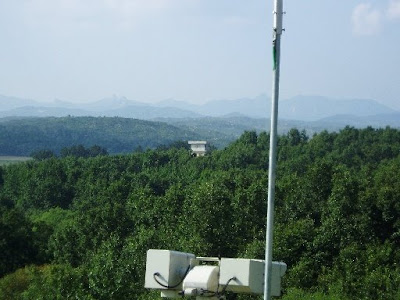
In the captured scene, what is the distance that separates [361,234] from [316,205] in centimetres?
415

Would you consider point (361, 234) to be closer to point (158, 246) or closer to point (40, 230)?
point (158, 246)

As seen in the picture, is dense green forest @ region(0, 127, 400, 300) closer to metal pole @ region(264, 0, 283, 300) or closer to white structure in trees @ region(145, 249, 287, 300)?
white structure in trees @ region(145, 249, 287, 300)

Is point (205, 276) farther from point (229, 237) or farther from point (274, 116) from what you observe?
point (229, 237)

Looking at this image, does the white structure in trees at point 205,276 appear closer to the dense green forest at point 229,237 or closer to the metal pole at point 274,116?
the metal pole at point 274,116

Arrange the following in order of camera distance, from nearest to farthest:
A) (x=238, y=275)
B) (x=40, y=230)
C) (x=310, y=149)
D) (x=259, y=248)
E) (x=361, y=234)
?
(x=238, y=275), (x=259, y=248), (x=361, y=234), (x=40, y=230), (x=310, y=149)

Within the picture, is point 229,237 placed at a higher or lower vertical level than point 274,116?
lower

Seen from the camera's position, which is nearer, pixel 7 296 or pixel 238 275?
pixel 238 275

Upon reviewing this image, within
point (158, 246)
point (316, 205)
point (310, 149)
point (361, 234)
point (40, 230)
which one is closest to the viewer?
point (158, 246)

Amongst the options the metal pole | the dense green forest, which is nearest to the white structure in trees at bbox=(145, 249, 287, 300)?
the metal pole

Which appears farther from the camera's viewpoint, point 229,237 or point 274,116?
point 229,237

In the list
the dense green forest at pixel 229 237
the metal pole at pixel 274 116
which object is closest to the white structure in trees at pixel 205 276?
the metal pole at pixel 274 116

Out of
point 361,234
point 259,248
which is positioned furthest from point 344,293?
point 361,234

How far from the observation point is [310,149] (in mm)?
64625

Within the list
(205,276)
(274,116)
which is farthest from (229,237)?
(274,116)
